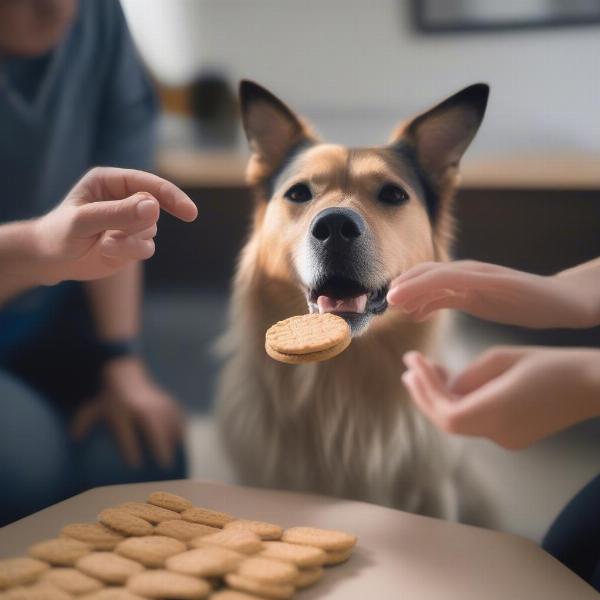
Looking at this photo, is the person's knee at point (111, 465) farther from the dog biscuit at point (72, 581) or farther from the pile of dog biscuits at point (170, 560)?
the dog biscuit at point (72, 581)

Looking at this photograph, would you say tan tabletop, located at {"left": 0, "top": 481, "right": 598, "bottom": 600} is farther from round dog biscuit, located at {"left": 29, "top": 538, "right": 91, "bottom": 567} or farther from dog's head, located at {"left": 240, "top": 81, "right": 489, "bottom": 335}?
dog's head, located at {"left": 240, "top": 81, "right": 489, "bottom": 335}

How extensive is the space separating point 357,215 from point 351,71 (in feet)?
0.91

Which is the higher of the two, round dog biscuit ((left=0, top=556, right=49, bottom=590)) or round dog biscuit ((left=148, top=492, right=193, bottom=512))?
round dog biscuit ((left=148, top=492, right=193, bottom=512))

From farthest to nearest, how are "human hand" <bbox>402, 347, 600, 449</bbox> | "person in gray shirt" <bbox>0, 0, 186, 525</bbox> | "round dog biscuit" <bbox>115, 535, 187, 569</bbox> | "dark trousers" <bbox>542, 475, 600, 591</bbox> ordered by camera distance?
"person in gray shirt" <bbox>0, 0, 186, 525</bbox> < "dark trousers" <bbox>542, 475, 600, 591</bbox> < "round dog biscuit" <bbox>115, 535, 187, 569</bbox> < "human hand" <bbox>402, 347, 600, 449</bbox>

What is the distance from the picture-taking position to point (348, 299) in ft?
3.49

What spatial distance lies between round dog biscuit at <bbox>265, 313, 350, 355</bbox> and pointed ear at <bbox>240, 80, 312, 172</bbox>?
0.86ft

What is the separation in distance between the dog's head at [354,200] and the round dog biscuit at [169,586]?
0.40 m

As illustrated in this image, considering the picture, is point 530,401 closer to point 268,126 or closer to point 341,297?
point 341,297

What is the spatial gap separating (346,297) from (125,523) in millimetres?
409

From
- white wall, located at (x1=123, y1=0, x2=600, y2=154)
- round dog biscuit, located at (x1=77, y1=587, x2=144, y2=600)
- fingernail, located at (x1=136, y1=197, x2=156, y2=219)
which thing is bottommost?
round dog biscuit, located at (x1=77, y1=587, x2=144, y2=600)

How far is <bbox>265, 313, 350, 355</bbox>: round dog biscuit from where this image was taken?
929 mm

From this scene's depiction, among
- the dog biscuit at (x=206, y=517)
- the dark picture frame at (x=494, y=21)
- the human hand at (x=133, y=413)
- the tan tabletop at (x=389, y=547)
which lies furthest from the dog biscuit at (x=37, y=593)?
the dark picture frame at (x=494, y=21)

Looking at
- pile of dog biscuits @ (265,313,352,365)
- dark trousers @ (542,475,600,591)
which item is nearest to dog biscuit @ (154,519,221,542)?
pile of dog biscuits @ (265,313,352,365)

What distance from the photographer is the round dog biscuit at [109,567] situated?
0.85m
